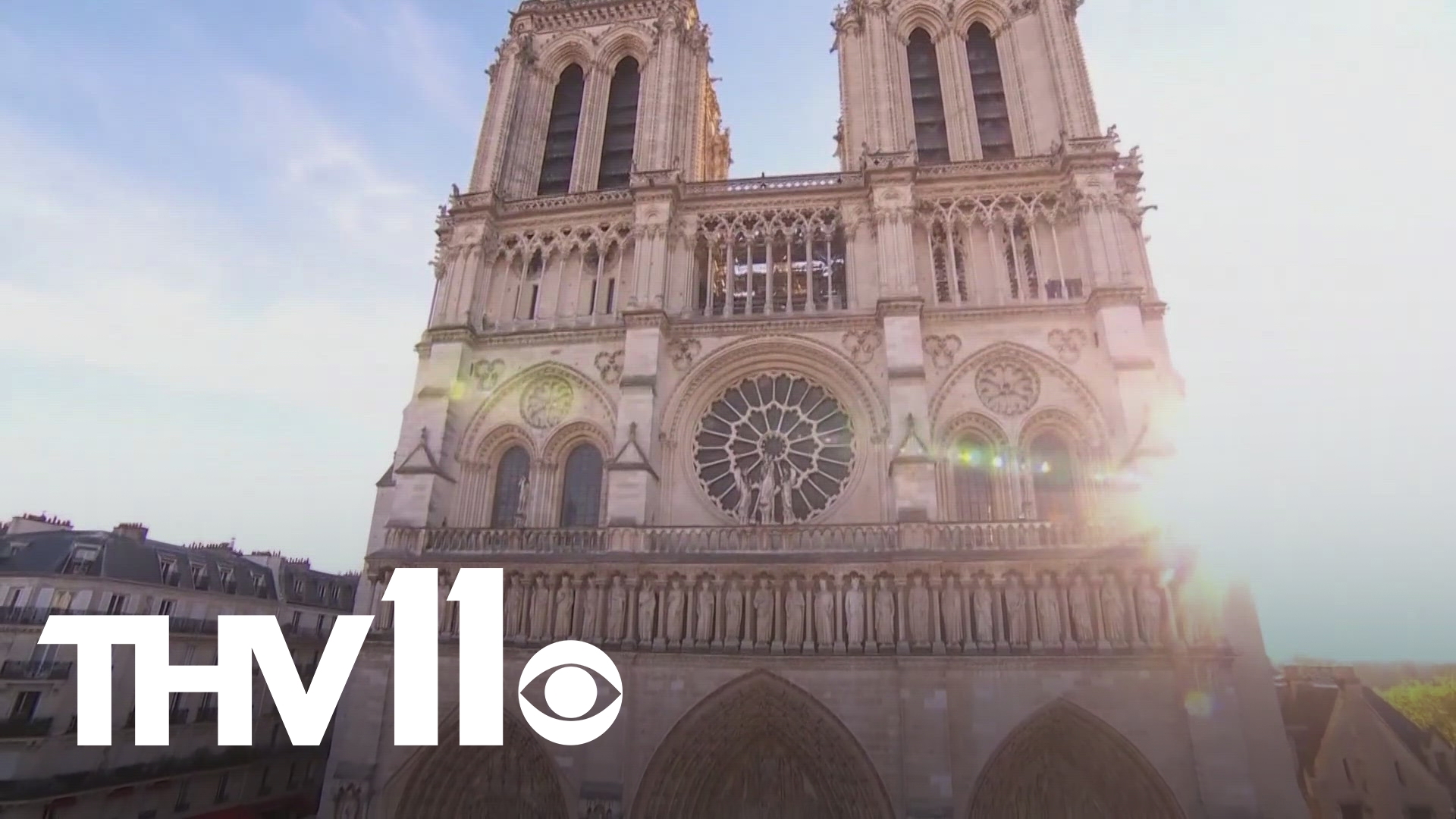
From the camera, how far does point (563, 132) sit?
23.4 meters

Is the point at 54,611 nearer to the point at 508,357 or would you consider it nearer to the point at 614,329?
the point at 508,357

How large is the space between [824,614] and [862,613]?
725 millimetres

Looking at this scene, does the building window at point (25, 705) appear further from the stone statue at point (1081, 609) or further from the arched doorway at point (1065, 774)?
the stone statue at point (1081, 609)

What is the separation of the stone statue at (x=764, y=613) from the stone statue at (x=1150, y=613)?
6.68 meters

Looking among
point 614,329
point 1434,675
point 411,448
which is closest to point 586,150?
point 614,329

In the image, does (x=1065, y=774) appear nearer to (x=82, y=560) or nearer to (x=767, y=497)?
(x=767, y=497)

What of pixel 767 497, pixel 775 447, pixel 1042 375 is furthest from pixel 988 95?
pixel 767 497

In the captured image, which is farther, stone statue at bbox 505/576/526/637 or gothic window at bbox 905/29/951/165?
gothic window at bbox 905/29/951/165

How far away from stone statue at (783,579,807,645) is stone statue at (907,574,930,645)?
2011 mm

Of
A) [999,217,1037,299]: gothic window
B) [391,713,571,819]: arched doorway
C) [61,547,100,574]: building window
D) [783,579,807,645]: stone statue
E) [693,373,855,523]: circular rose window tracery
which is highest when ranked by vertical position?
[999,217,1037,299]: gothic window

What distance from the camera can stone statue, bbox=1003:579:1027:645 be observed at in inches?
534

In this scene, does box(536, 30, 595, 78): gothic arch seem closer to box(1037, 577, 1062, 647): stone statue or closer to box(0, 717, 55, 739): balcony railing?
box(1037, 577, 1062, 647): stone statue

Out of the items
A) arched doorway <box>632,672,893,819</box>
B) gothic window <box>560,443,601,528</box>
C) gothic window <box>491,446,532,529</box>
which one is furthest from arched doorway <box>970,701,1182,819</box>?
gothic window <box>491,446,532,529</box>

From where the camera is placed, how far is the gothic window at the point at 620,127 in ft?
73.2
